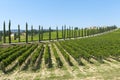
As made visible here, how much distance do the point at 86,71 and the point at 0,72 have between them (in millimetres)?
7439

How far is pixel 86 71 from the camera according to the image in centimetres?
1727

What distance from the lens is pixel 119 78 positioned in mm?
14648

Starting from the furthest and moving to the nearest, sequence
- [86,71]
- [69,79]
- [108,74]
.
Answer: [86,71] → [108,74] → [69,79]

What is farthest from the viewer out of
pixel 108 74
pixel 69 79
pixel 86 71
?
pixel 86 71

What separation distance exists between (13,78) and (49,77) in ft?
8.95

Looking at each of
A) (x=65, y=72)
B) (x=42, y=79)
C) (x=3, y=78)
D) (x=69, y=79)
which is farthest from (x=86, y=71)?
(x=3, y=78)

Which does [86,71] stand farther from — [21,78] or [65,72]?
[21,78]

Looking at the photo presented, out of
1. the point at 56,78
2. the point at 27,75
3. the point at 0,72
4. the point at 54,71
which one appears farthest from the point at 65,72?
the point at 0,72

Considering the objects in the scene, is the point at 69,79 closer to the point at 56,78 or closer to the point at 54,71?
the point at 56,78

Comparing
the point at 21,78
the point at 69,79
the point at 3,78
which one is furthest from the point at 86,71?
the point at 3,78

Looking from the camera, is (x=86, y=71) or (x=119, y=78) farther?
(x=86, y=71)

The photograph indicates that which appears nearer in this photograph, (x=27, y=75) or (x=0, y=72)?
(x=27, y=75)

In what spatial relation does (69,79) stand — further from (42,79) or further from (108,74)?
(108,74)

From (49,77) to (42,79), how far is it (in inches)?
29.5
